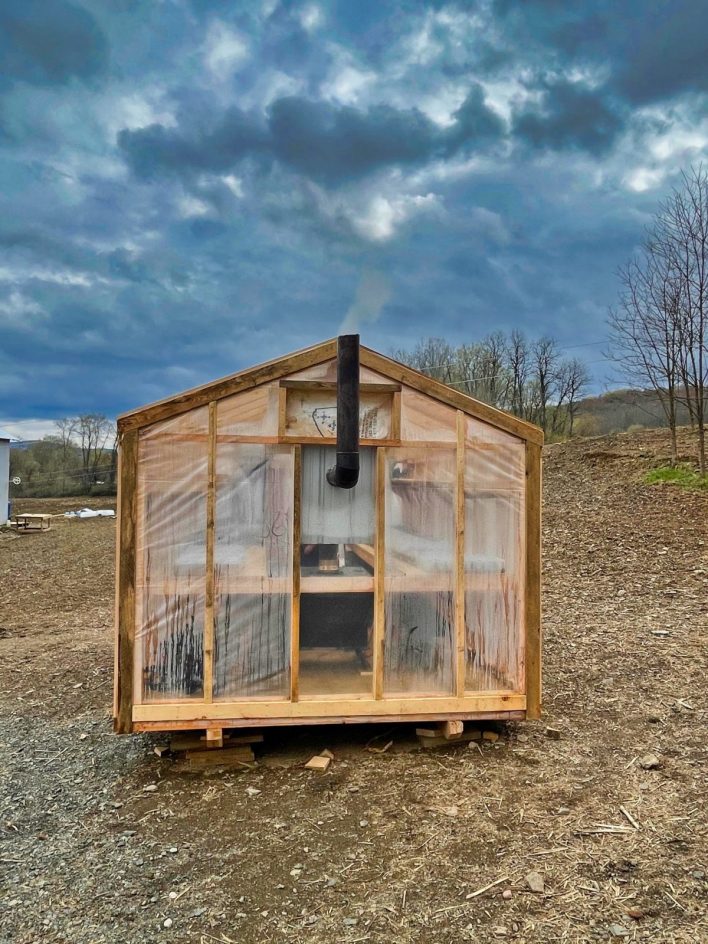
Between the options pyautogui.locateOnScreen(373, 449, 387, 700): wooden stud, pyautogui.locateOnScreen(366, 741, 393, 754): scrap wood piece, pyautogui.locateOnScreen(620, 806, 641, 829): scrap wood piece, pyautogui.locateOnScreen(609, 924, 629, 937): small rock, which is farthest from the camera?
pyautogui.locateOnScreen(366, 741, 393, 754): scrap wood piece

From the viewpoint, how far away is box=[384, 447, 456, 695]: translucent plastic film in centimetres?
397

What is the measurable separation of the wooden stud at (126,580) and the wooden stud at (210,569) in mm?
432

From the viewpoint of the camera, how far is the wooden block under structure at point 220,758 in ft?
12.7

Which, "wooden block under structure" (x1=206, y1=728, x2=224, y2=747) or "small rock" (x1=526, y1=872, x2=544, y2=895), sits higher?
"wooden block under structure" (x1=206, y1=728, x2=224, y2=747)

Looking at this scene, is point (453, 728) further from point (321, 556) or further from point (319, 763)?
point (321, 556)

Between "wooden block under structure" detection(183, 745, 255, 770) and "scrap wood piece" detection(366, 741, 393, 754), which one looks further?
"scrap wood piece" detection(366, 741, 393, 754)

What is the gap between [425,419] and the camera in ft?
13.1

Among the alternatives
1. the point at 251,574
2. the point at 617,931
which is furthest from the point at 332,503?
the point at 617,931

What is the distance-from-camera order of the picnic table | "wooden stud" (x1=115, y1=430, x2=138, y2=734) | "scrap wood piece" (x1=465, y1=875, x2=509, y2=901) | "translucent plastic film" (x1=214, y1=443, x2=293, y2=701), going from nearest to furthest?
"scrap wood piece" (x1=465, y1=875, x2=509, y2=901) < "wooden stud" (x1=115, y1=430, x2=138, y2=734) < "translucent plastic film" (x1=214, y1=443, x2=293, y2=701) < the picnic table

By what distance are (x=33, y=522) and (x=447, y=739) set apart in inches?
873

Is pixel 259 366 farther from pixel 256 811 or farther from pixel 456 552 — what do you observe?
pixel 256 811

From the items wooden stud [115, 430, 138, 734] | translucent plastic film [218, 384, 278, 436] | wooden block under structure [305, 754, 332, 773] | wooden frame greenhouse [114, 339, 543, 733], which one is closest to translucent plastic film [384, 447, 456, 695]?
wooden frame greenhouse [114, 339, 543, 733]

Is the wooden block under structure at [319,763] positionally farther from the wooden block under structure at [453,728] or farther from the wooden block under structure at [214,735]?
the wooden block under structure at [453,728]

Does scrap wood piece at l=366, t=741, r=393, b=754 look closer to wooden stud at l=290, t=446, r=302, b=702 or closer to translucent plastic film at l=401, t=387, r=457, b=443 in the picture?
wooden stud at l=290, t=446, r=302, b=702
